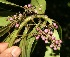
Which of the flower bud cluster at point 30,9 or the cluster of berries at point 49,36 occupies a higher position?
the flower bud cluster at point 30,9

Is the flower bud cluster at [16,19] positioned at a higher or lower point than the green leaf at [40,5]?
lower

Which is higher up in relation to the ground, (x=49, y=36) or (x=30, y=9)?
(x=30, y=9)

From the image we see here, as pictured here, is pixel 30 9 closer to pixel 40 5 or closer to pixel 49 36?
pixel 40 5

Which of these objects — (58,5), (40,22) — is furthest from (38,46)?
(58,5)

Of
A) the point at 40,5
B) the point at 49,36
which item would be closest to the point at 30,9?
the point at 40,5

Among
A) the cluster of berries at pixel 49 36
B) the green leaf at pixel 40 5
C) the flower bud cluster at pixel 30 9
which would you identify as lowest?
the cluster of berries at pixel 49 36

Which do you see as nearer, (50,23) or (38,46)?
(50,23)

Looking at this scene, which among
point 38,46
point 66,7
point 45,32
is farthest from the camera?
point 66,7

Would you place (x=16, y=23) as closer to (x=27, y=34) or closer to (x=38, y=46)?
(x=27, y=34)

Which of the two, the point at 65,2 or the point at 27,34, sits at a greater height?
the point at 65,2

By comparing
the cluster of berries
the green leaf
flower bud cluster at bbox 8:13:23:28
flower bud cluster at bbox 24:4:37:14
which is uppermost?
the green leaf

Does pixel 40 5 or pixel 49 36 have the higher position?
pixel 40 5
